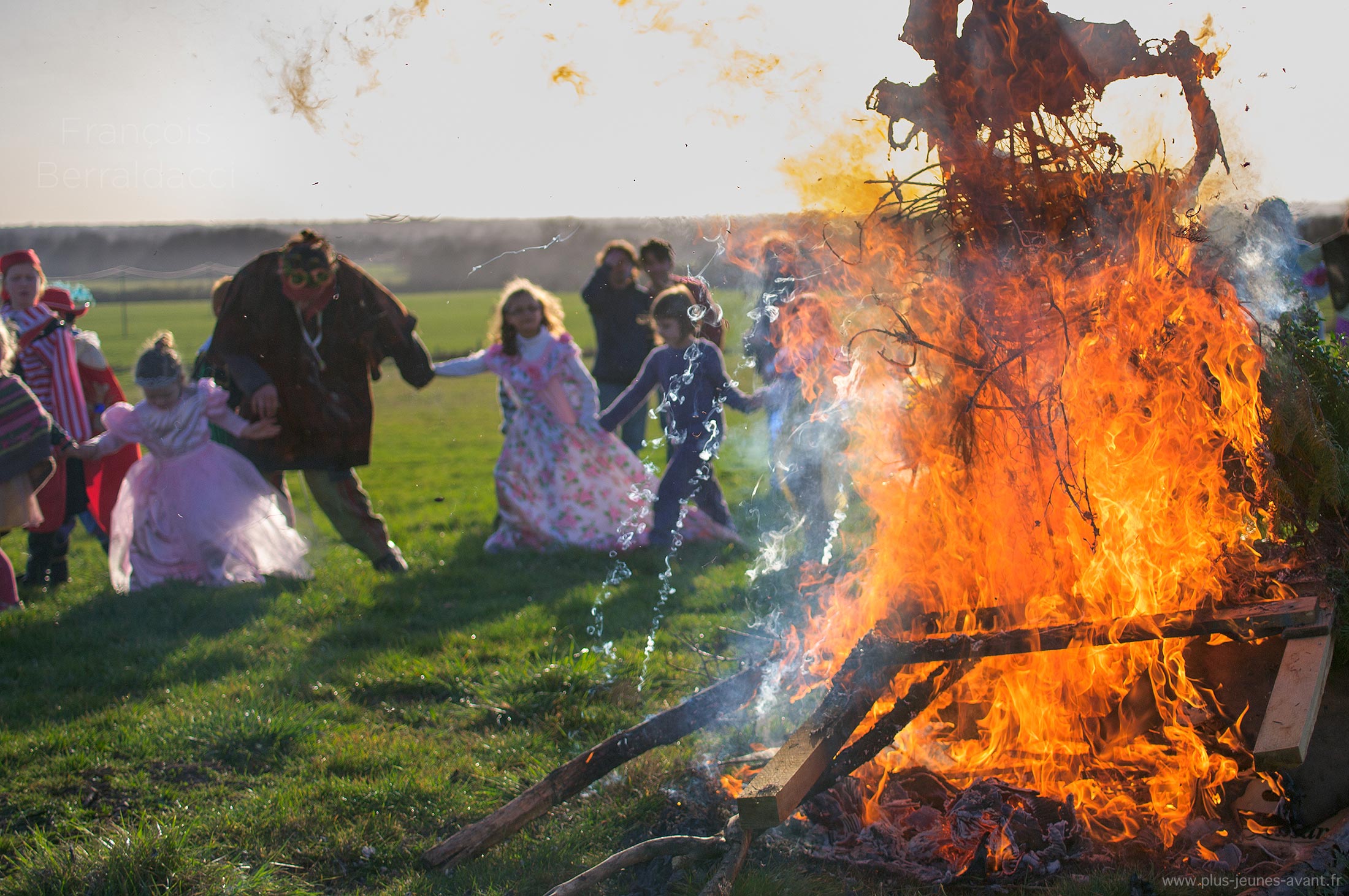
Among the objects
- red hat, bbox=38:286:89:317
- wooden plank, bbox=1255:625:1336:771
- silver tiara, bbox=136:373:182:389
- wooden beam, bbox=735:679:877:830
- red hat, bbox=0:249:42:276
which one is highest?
red hat, bbox=0:249:42:276

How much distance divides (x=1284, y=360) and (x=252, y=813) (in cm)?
432

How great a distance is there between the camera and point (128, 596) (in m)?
7.32

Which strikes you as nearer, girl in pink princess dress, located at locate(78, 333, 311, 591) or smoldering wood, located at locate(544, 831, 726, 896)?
smoldering wood, located at locate(544, 831, 726, 896)

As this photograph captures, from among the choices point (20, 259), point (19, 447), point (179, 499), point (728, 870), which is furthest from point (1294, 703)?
point (20, 259)

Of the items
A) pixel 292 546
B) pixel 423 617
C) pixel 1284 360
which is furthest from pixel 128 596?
pixel 1284 360

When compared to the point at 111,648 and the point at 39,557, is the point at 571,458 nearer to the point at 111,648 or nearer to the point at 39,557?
the point at 111,648

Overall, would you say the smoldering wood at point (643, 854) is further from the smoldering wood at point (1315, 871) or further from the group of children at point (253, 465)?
the group of children at point (253, 465)

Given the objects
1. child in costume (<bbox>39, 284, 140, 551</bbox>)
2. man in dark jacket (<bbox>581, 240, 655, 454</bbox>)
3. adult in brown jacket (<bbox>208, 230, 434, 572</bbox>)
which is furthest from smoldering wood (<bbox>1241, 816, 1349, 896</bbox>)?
child in costume (<bbox>39, 284, 140, 551</bbox>)

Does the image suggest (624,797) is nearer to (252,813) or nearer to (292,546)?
(252,813)

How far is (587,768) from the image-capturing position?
3773 mm

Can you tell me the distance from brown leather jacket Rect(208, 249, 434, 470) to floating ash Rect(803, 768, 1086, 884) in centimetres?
520

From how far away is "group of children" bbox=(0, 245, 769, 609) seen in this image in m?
7.70

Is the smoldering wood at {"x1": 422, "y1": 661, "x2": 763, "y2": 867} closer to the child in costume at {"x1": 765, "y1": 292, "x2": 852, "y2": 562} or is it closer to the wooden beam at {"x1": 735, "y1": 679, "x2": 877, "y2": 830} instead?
the wooden beam at {"x1": 735, "y1": 679, "x2": 877, "y2": 830}

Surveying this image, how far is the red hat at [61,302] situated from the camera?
8703mm
